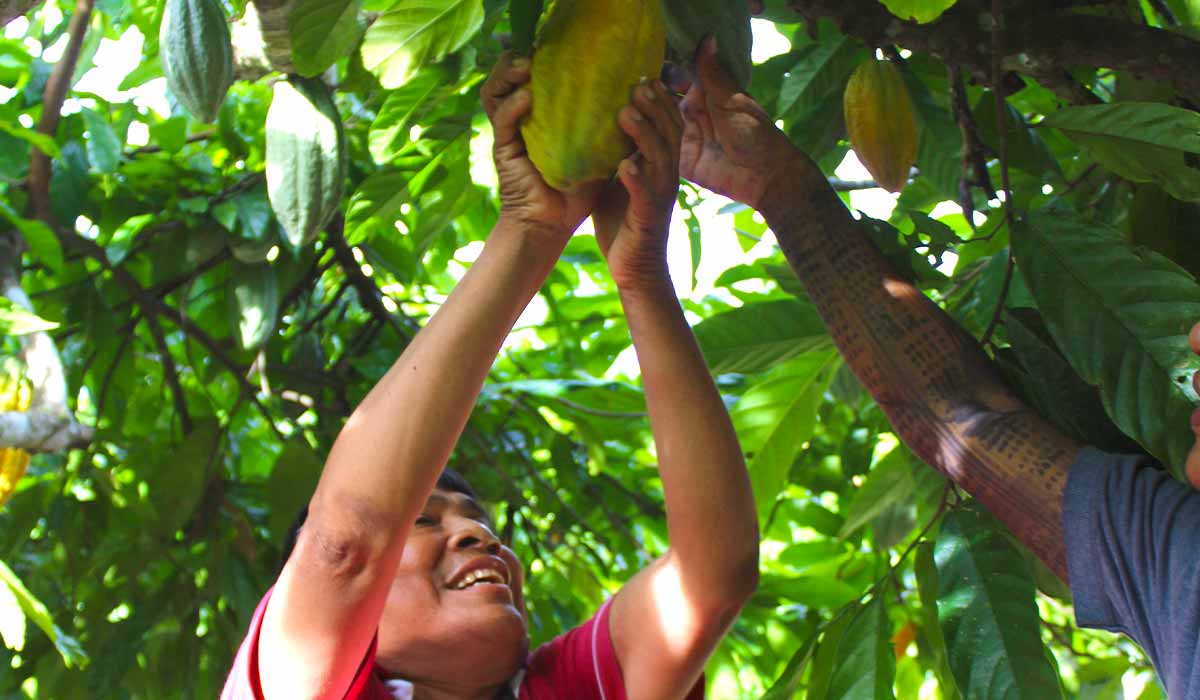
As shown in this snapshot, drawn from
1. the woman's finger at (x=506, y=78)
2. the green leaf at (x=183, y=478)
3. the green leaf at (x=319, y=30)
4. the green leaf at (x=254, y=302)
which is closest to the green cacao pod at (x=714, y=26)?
the woman's finger at (x=506, y=78)

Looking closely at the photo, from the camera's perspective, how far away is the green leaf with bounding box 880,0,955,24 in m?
0.91

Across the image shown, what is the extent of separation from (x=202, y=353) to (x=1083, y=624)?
1.77 meters

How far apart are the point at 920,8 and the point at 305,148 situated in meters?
0.78

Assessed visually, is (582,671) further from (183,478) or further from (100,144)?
(100,144)

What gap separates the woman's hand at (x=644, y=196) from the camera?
95cm

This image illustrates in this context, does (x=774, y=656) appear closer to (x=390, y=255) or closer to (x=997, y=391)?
(x=390, y=255)

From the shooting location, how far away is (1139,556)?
1.02 meters

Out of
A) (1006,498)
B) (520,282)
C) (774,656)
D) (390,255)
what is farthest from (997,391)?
(390,255)

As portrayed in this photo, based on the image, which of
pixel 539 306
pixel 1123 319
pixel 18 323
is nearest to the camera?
pixel 1123 319

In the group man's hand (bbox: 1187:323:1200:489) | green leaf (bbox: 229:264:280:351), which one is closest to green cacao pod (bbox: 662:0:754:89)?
man's hand (bbox: 1187:323:1200:489)

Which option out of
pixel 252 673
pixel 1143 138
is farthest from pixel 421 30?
pixel 1143 138

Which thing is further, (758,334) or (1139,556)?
(758,334)

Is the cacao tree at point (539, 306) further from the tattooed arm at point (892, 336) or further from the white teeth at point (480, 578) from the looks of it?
the white teeth at point (480, 578)

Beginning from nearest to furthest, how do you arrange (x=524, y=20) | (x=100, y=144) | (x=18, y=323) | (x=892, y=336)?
(x=524, y=20) → (x=892, y=336) → (x=18, y=323) → (x=100, y=144)
